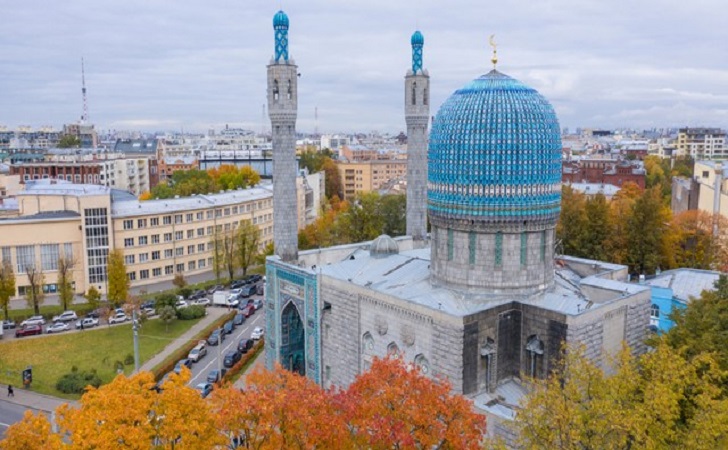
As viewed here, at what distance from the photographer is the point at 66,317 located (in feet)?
195

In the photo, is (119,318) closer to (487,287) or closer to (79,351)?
(79,351)

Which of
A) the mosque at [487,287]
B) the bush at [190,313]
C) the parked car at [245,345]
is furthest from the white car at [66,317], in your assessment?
the mosque at [487,287]

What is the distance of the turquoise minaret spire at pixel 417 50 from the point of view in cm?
5062

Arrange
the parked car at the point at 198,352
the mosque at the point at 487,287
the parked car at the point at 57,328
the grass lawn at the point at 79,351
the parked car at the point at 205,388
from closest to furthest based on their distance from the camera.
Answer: the mosque at the point at 487,287 < the parked car at the point at 205,388 < the grass lawn at the point at 79,351 < the parked car at the point at 198,352 < the parked car at the point at 57,328

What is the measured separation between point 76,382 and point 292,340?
15.4 m

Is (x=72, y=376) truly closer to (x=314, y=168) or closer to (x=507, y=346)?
(x=507, y=346)

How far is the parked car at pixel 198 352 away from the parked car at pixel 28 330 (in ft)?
54.4

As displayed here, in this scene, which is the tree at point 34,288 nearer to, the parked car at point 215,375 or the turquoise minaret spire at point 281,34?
the parked car at point 215,375

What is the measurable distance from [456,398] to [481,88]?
751 inches

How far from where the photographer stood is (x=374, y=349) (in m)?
35.8

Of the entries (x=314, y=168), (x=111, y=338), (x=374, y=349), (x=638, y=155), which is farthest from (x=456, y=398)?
(x=638, y=155)

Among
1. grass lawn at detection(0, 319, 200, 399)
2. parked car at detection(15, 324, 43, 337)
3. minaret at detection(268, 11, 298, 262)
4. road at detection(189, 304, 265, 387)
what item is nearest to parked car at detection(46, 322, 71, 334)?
parked car at detection(15, 324, 43, 337)

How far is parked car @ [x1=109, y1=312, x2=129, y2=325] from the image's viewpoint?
58.6 metres

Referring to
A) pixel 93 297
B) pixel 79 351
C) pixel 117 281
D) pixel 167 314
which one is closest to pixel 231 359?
pixel 167 314
